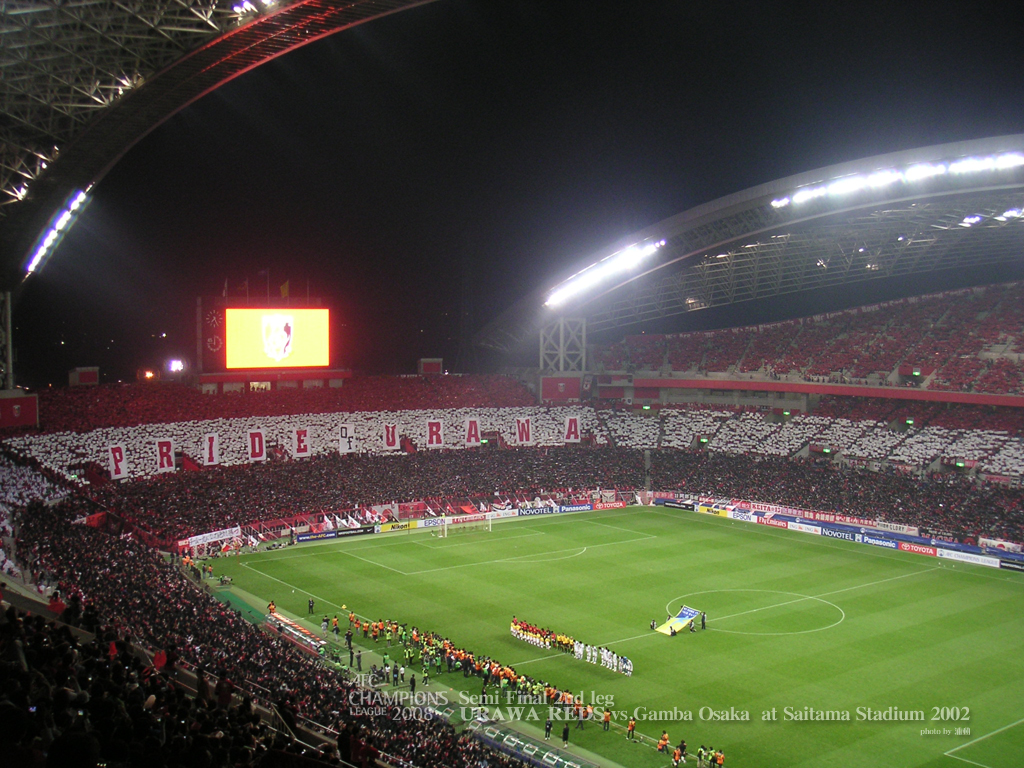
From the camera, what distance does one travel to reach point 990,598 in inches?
1451

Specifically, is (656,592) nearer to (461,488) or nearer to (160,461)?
(461,488)

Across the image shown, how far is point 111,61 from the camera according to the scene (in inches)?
915

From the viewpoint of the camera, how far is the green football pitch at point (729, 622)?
23.6m

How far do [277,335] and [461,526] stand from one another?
17863mm

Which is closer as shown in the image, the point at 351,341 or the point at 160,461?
the point at 160,461

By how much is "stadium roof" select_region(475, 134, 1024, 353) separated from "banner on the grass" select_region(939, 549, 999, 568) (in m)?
18.2

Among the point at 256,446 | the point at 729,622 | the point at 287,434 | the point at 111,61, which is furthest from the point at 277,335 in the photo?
the point at 729,622

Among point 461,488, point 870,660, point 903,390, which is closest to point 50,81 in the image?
point 870,660

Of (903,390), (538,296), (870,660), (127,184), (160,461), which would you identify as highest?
(127,184)

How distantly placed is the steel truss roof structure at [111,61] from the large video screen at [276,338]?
2469 centimetres

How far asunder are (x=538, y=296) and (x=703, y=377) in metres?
16.7

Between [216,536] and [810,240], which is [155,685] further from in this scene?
[810,240]

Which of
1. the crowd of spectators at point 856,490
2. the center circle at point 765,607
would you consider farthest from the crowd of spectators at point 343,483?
the center circle at point 765,607

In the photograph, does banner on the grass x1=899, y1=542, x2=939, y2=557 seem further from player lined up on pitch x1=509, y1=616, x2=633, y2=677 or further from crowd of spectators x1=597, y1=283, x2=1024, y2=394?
player lined up on pitch x1=509, y1=616, x2=633, y2=677
